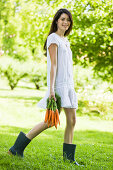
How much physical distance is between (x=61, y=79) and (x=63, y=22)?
25.5 inches

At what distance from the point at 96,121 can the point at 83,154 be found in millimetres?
7682

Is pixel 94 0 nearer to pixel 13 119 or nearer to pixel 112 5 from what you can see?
pixel 112 5

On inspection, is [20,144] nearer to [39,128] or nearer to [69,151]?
[39,128]

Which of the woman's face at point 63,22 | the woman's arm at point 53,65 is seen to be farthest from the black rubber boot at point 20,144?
Answer: the woman's face at point 63,22

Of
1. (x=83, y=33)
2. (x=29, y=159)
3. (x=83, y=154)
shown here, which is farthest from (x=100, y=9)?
(x=29, y=159)

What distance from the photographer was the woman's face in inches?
131

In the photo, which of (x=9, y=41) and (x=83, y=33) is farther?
(x=9, y=41)

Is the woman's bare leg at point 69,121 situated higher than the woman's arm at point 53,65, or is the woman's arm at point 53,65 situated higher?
the woman's arm at point 53,65

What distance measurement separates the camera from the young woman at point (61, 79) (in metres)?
3.19

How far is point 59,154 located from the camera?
3795 mm

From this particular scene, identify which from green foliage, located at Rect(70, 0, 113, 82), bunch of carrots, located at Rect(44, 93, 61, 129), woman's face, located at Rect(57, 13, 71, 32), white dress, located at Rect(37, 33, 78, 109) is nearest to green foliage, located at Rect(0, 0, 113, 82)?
green foliage, located at Rect(70, 0, 113, 82)

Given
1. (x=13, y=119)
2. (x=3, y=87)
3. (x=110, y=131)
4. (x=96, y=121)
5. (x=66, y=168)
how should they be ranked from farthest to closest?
(x=3, y=87) < (x=96, y=121) < (x=13, y=119) < (x=110, y=131) < (x=66, y=168)

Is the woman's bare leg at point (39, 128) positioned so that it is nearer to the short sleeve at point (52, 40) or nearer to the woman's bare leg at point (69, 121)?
the woman's bare leg at point (69, 121)

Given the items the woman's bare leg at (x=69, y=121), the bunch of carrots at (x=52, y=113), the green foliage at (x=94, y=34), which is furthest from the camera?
the green foliage at (x=94, y=34)
